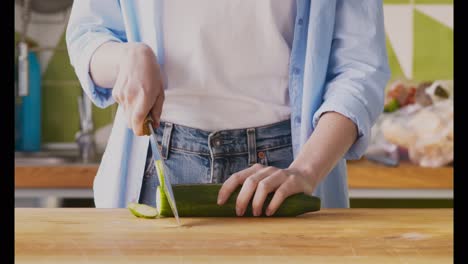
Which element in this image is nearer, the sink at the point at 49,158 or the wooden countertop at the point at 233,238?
the wooden countertop at the point at 233,238

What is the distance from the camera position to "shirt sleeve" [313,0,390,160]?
133 centimetres

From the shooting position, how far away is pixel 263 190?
114 centimetres

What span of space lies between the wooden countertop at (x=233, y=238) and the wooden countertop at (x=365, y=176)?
143cm

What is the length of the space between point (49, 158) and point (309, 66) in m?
1.93

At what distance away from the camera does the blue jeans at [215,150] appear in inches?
55.6

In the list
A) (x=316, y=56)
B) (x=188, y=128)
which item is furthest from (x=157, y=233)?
(x=316, y=56)

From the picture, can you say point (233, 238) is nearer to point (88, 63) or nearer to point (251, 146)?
point (251, 146)

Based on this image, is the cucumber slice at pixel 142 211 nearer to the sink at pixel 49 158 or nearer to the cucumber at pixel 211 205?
the cucumber at pixel 211 205

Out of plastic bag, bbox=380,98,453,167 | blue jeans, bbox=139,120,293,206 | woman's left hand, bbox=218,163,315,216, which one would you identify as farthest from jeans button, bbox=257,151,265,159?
plastic bag, bbox=380,98,453,167

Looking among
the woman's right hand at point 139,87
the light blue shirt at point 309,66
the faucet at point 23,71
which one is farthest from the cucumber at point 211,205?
the faucet at point 23,71
